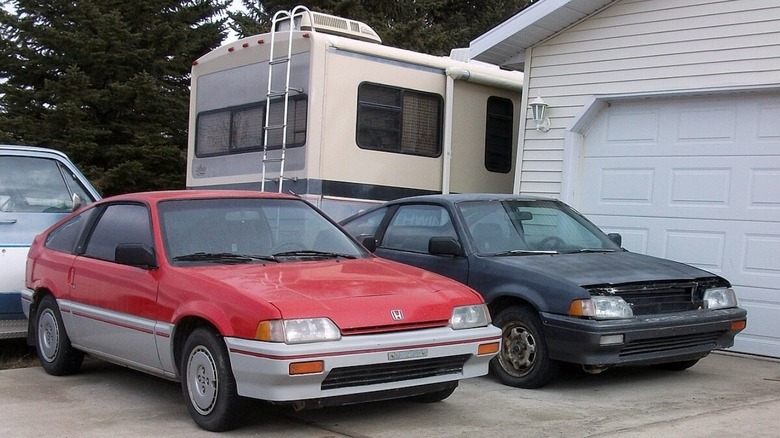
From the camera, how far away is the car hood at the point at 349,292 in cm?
521

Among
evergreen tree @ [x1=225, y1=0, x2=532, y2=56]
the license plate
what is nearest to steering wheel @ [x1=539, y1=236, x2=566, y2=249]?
the license plate

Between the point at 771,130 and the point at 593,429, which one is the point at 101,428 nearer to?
the point at 593,429

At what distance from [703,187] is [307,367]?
5.79 m

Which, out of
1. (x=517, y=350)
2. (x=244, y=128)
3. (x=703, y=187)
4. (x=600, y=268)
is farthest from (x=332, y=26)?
Answer: (x=517, y=350)

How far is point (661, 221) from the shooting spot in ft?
31.8

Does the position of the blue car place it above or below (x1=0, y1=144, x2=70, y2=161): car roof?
below

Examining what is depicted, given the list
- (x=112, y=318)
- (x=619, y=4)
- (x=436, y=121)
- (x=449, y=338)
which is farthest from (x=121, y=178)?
(x=449, y=338)

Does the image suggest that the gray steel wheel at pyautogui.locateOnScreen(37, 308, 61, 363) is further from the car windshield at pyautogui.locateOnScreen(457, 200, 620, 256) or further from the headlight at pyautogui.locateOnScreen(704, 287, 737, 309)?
the headlight at pyautogui.locateOnScreen(704, 287, 737, 309)

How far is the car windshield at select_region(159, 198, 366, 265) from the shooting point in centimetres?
607

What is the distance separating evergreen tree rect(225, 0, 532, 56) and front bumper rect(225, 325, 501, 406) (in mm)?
17920

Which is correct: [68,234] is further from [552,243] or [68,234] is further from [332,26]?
[332,26]

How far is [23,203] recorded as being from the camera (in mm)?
8602

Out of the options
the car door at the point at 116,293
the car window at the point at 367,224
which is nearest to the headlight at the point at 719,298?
the car window at the point at 367,224

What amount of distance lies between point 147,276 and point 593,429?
118 inches
